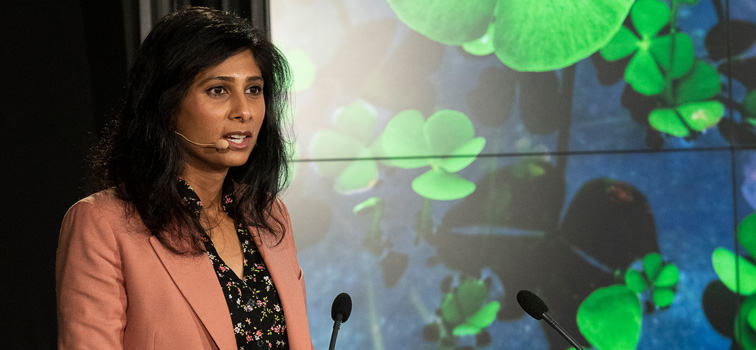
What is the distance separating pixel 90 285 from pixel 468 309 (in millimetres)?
1638

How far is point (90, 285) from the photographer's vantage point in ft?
4.08

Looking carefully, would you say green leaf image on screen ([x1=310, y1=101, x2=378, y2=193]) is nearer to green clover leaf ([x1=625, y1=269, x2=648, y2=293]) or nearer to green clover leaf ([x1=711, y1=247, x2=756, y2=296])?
green clover leaf ([x1=625, y1=269, x2=648, y2=293])

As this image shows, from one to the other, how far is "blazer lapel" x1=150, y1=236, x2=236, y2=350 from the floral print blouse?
0.15 ft

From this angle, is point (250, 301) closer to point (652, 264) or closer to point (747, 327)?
point (652, 264)

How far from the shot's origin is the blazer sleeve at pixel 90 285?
1228 mm

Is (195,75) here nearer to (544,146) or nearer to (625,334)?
(544,146)

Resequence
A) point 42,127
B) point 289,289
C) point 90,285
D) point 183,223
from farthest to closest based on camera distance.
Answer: point 42,127 → point 289,289 → point 183,223 → point 90,285

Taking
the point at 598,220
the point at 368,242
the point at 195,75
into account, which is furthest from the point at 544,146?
the point at 195,75

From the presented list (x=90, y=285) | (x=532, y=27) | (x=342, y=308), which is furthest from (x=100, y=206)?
(x=532, y=27)

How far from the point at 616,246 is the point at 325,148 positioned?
1175 millimetres

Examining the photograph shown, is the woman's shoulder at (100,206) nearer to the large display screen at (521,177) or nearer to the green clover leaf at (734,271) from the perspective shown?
the large display screen at (521,177)

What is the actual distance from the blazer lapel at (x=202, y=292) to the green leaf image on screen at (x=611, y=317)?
1687mm

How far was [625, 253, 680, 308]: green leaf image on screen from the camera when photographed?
2605mm

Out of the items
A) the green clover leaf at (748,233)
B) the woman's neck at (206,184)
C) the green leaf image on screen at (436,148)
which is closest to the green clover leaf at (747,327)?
the green clover leaf at (748,233)
